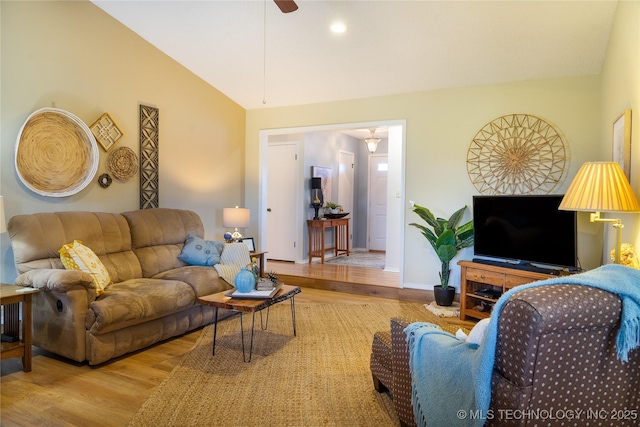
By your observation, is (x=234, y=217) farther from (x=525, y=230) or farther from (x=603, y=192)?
(x=603, y=192)

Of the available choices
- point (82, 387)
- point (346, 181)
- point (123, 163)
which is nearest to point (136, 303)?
point (82, 387)

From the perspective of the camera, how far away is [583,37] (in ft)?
11.6

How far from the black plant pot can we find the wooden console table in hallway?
2.75 meters

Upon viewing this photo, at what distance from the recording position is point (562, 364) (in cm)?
130

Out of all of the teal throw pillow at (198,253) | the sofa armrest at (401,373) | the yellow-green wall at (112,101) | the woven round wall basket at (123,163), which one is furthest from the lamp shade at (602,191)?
the yellow-green wall at (112,101)

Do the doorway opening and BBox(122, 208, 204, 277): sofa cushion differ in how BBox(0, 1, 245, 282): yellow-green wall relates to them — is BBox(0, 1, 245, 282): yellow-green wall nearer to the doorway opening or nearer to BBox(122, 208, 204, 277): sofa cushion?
BBox(122, 208, 204, 277): sofa cushion

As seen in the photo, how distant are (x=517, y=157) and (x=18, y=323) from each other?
4790 millimetres

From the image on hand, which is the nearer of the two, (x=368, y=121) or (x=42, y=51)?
(x=42, y=51)

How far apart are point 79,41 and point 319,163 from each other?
4.38 meters

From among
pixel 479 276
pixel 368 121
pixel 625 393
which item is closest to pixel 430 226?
pixel 479 276

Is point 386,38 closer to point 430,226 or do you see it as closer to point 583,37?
point 583,37

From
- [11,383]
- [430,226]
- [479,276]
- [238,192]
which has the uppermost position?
[238,192]

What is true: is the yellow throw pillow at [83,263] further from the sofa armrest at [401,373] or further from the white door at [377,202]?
the white door at [377,202]

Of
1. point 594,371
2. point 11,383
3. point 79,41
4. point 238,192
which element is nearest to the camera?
point 594,371
